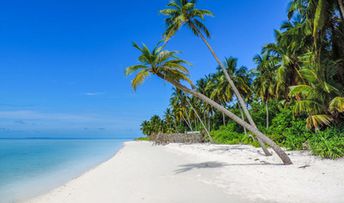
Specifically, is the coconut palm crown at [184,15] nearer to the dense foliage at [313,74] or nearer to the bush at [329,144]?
the dense foliage at [313,74]

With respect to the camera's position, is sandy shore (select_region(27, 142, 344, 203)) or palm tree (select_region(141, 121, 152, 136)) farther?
palm tree (select_region(141, 121, 152, 136))

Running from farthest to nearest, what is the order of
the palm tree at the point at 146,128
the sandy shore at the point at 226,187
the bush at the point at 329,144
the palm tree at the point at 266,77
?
the palm tree at the point at 146,128 → the palm tree at the point at 266,77 → the bush at the point at 329,144 → the sandy shore at the point at 226,187

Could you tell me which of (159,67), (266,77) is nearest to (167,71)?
(159,67)

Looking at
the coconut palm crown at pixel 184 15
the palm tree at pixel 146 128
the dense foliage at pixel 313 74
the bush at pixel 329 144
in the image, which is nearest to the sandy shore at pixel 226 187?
the bush at pixel 329 144

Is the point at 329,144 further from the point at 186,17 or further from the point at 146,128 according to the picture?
the point at 146,128

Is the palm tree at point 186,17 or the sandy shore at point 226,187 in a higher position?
the palm tree at point 186,17

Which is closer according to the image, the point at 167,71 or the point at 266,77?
the point at 167,71

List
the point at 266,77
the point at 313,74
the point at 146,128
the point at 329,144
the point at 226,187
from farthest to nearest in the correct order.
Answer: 1. the point at 146,128
2. the point at 266,77
3. the point at 313,74
4. the point at 329,144
5. the point at 226,187

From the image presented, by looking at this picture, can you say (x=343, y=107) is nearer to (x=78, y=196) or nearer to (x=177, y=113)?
(x=78, y=196)

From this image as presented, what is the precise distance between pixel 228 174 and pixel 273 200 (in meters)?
3.25

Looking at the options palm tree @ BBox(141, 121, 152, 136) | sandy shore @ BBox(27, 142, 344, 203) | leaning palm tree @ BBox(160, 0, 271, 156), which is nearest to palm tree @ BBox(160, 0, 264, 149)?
leaning palm tree @ BBox(160, 0, 271, 156)

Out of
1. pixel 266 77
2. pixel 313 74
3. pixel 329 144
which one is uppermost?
pixel 266 77

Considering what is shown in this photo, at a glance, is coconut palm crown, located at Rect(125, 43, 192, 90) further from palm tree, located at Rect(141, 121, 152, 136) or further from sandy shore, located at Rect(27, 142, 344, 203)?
palm tree, located at Rect(141, 121, 152, 136)

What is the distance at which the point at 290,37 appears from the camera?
16.2m
